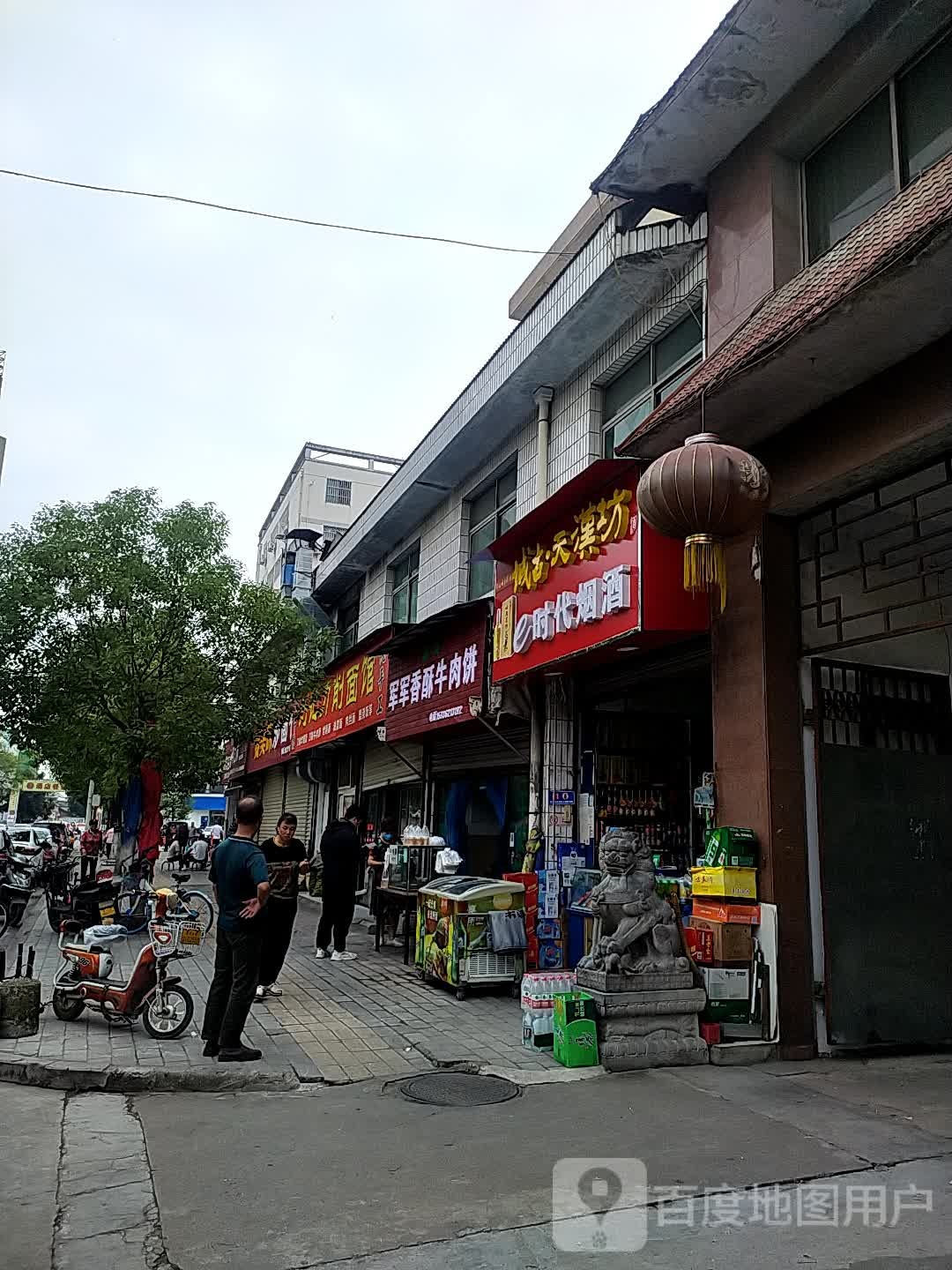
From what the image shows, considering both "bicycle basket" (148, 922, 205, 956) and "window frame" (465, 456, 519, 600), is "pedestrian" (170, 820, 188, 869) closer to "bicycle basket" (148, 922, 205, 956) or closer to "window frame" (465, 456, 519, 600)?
"window frame" (465, 456, 519, 600)

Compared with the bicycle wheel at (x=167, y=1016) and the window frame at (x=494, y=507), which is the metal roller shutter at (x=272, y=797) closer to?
the window frame at (x=494, y=507)

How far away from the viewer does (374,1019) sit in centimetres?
804

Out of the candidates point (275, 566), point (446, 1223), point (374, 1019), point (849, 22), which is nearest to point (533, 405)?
point (849, 22)

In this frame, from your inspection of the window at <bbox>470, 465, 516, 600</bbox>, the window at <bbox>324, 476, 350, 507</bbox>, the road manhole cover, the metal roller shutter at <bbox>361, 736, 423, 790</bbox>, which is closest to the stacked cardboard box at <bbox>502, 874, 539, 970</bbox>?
the road manhole cover

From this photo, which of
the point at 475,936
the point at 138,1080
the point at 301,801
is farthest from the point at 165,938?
the point at 301,801

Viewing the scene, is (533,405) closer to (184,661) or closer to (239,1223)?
(184,661)

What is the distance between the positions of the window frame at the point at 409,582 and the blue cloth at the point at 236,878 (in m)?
9.03

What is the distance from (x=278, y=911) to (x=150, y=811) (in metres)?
6.35

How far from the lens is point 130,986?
286 inches

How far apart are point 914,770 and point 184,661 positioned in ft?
33.0

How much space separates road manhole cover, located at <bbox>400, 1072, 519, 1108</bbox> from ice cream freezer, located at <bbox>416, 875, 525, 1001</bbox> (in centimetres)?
248

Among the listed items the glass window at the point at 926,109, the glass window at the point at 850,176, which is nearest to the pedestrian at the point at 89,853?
the glass window at the point at 850,176

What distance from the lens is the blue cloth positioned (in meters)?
6.73

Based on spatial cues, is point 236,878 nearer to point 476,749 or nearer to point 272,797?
point 476,749
